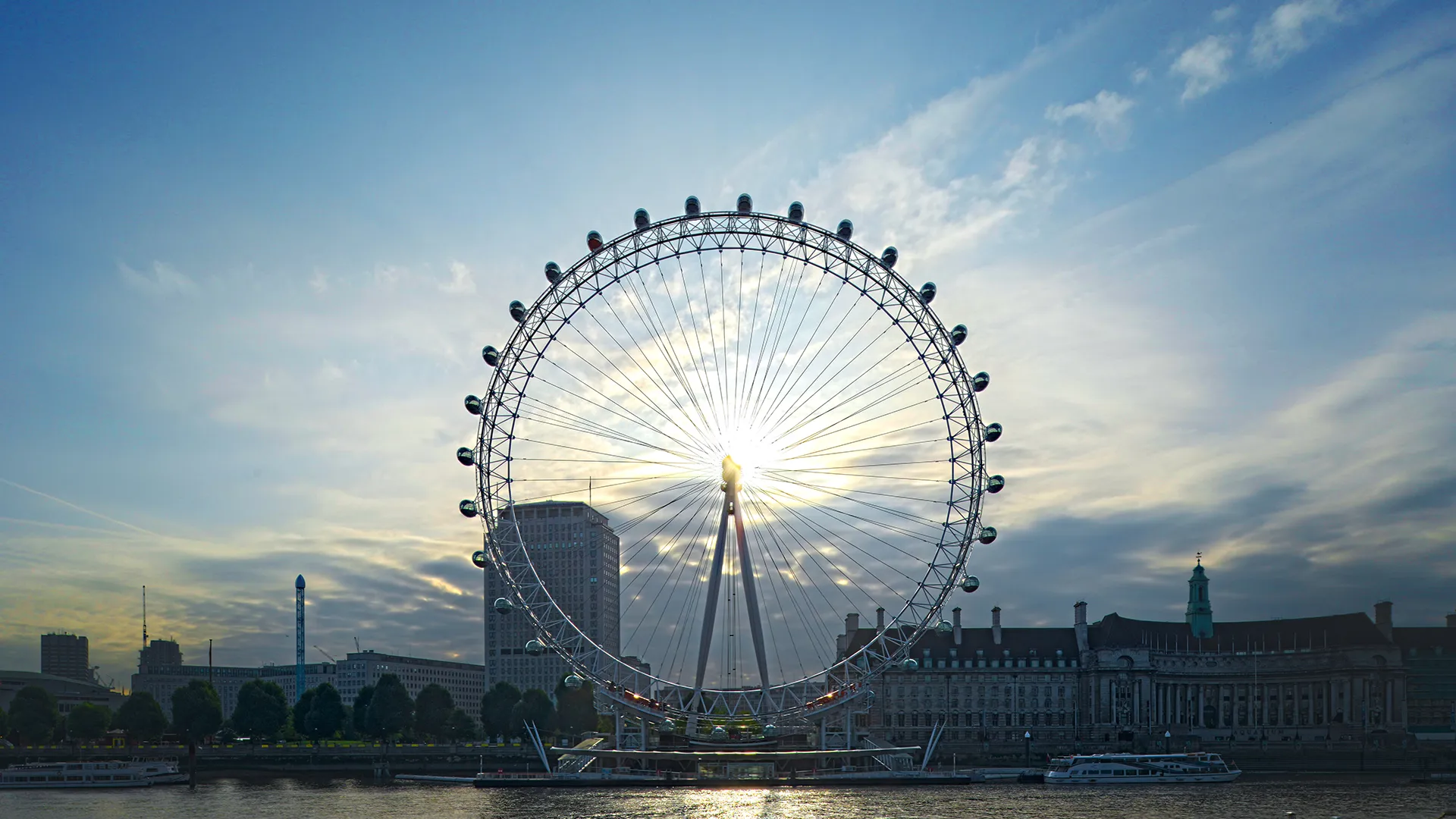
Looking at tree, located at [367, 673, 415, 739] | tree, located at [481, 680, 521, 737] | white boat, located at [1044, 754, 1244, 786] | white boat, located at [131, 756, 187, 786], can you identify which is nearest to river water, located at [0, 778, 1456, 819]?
white boat, located at [1044, 754, 1244, 786]

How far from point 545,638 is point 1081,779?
52984 mm

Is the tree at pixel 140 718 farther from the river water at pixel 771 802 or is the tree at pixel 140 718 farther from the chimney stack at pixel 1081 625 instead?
the chimney stack at pixel 1081 625

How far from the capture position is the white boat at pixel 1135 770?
112m

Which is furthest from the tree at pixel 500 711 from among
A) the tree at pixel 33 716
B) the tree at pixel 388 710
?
the tree at pixel 33 716

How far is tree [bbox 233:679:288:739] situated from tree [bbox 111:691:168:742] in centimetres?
992

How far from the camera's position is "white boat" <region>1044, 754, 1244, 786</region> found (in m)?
112

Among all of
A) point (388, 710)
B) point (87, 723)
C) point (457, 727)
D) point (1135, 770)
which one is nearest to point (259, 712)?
point (388, 710)

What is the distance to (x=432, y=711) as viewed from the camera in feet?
537

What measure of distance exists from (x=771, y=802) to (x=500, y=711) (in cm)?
8349

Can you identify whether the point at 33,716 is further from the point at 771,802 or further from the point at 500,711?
the point at 771,802

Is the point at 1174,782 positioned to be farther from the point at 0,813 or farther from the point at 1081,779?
the point at 0,813

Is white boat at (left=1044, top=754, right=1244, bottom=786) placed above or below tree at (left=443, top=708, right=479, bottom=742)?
above

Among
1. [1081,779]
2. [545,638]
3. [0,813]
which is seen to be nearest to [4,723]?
[0,813]

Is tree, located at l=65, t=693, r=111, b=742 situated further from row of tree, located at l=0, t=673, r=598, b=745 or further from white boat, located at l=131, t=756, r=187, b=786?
white boat, located at l=131, t=756, r=187, b=786
